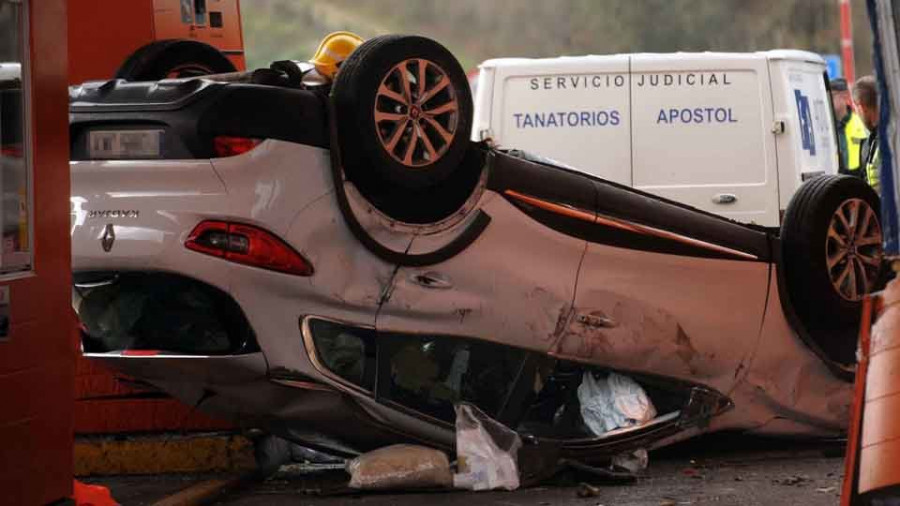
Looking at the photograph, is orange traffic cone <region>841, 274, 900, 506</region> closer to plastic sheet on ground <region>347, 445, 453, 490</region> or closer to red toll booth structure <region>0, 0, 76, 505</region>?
red toll booth structure <region>0, 0, 76, 505</region>

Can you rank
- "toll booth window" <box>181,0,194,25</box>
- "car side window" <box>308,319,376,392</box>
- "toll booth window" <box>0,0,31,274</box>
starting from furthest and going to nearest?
"toll booth window" <box>181,0,194,25</box> → "car side window" <box>308,319,376,392</box> → "toll booth window" <box>0,0,31,274</box>

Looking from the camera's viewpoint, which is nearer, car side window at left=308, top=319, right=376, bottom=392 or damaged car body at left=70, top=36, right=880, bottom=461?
damaged car body at left=70, top=36, right=880, bottom=461

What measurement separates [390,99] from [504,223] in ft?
2.44

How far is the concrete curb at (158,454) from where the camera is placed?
23.7 feet

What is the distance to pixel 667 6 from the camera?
32.6 meters

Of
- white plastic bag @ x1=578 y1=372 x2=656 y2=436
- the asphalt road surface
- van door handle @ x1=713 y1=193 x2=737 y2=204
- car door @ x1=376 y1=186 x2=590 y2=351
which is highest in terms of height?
van door handle @ x1=713 y1=193 x2=737 y2=204

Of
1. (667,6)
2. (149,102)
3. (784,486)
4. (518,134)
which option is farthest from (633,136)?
(667,6)

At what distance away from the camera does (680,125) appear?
11.9 meters

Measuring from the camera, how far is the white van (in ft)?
38.8

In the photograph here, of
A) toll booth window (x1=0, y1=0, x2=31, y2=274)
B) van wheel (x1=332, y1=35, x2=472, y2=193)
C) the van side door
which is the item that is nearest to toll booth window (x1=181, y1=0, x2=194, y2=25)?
van wheel (x1=332, y1=35, x2=472, y2=193)

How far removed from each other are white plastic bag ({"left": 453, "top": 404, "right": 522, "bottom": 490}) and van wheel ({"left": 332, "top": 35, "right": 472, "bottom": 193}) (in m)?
0.97

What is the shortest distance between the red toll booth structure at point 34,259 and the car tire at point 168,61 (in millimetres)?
2765

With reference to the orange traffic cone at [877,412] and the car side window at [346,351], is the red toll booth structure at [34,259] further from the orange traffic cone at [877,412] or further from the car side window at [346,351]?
the orange traffic cone at [877,412]

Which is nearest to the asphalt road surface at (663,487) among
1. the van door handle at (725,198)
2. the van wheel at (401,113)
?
the van wheel at (401,113)
